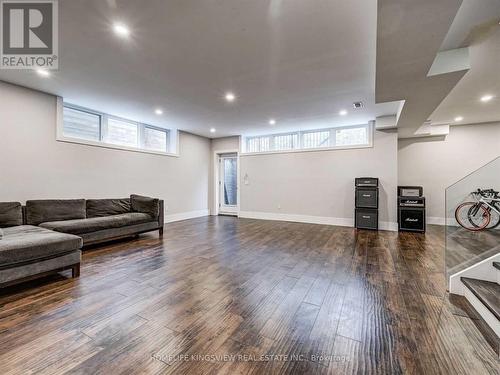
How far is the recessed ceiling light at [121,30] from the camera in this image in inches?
88.4

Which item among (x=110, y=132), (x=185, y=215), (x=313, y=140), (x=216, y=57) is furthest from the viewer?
(x=185, y=215)

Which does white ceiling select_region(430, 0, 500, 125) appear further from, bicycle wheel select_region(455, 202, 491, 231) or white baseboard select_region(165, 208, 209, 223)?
white baseboard select_region(165, 208, 209, 223)

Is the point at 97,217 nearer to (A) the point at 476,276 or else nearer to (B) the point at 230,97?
(B) the point at 230,97

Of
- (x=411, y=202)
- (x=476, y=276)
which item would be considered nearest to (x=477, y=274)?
(x=476, y=276)

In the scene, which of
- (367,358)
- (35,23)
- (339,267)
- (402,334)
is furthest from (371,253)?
(35,23)

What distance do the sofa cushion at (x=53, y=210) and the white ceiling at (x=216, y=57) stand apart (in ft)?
6.32

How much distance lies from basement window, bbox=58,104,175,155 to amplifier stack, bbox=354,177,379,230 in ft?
16.9

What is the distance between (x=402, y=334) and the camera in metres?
1.65

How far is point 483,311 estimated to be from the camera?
1851mm

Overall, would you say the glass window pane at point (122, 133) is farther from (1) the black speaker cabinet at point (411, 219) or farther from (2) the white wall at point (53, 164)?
(1) the black speaker cabinet at point (411, 219)

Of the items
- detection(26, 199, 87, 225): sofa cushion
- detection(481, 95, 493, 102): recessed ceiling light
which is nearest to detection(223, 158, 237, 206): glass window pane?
detection(26, 199, 87, 225): sofa cushion

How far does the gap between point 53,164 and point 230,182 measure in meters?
4.82

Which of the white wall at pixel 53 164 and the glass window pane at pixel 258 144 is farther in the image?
the glass window pane at pixel 258 144

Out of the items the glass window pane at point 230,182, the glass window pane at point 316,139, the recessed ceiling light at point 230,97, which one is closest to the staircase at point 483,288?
the recessed ceiling light at point 230,97
